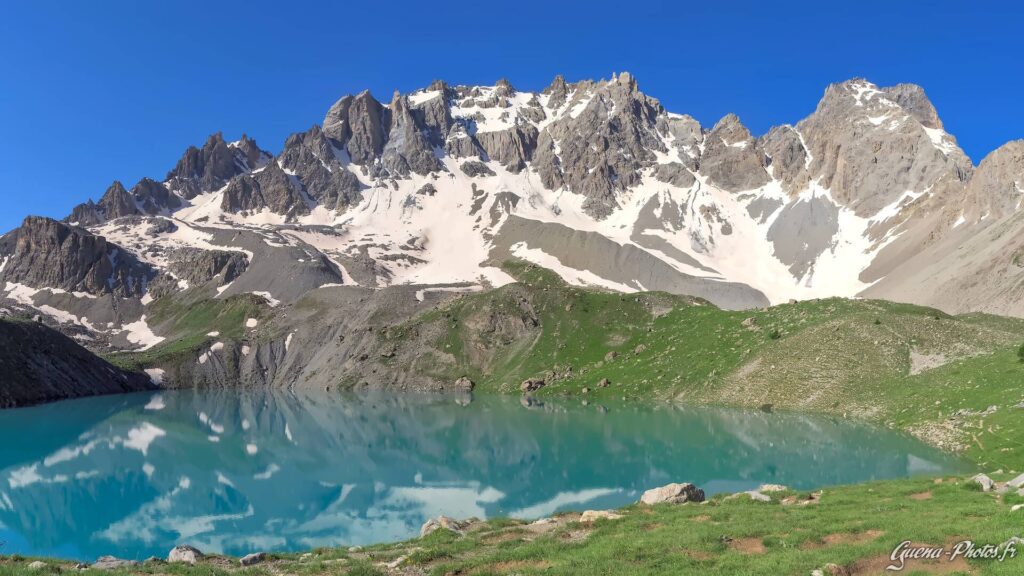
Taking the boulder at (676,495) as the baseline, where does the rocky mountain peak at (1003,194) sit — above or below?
above

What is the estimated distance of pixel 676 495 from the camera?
32750 millimetres

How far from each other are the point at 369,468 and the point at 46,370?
359 feet

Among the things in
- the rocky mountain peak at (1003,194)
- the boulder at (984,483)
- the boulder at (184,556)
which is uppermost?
the rocky mountain peak at (1003,194)

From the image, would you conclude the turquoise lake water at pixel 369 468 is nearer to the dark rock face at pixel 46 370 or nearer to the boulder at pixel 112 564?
the boulder at pixel 112 564

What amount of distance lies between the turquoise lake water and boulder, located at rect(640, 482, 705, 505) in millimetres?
5780

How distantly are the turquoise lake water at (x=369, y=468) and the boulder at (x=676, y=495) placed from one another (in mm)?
5780

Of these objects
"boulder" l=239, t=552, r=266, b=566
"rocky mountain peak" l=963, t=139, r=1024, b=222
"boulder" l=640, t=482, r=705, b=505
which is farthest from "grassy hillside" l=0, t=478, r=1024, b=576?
"rocky mountain peak" l=963, t=139, r=1024, b=222

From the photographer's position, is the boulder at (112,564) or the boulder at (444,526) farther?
the boulder at (444,526)

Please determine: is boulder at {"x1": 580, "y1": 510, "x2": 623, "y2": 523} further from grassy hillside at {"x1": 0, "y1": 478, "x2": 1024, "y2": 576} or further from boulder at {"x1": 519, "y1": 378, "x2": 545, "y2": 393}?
boulder at {"x1": 519, "y1": 378, "x2": 545, "y2": 393}

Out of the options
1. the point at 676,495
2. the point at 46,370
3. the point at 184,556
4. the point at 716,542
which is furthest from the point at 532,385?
the point at 46,370

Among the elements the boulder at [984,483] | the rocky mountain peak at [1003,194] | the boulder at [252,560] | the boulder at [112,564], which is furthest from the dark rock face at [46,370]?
the rocky mountain peak at [1003,194]

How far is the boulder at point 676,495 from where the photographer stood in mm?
32625

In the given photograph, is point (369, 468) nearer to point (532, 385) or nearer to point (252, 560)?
point (252, 560)

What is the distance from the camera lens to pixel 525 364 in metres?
130
